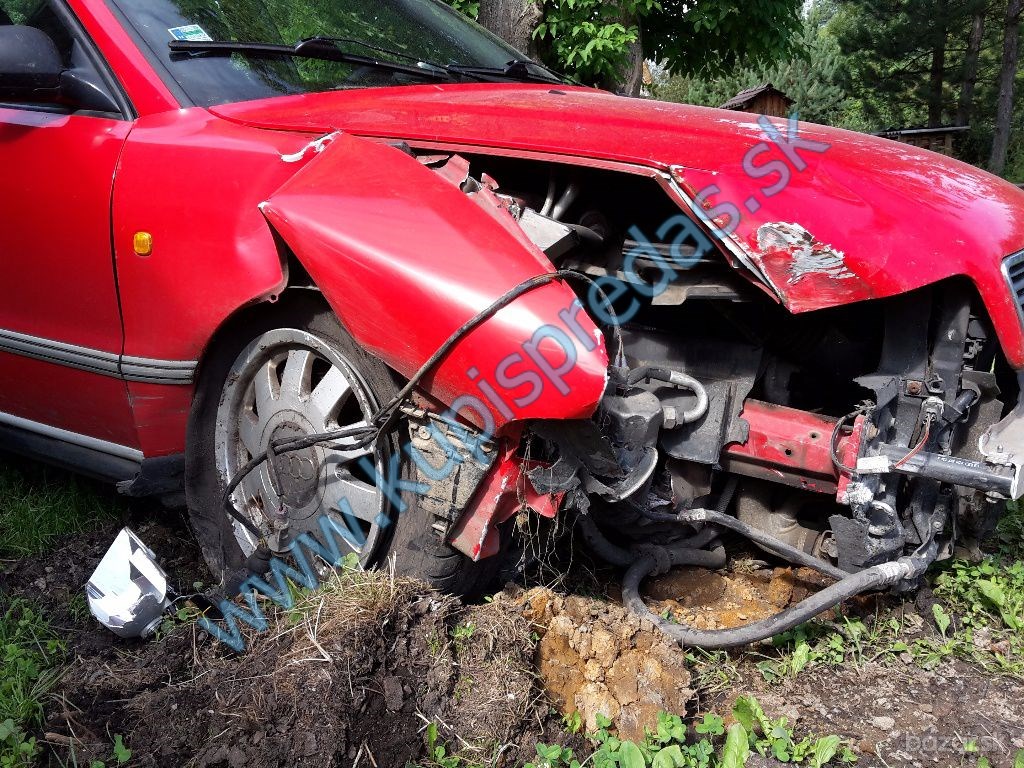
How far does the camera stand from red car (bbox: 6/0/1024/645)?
1.98 m

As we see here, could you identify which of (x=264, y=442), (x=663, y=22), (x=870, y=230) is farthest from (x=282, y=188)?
(x=663, y=22)

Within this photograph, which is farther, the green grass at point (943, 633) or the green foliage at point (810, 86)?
the green foliage at point (810, 86)

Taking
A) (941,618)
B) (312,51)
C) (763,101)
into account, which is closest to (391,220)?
(312,51)

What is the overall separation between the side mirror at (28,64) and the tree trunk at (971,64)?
2053cm

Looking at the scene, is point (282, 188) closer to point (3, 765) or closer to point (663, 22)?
point (3, 765)

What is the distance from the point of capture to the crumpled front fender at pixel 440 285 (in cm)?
187

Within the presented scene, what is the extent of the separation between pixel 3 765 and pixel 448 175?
1.74 m

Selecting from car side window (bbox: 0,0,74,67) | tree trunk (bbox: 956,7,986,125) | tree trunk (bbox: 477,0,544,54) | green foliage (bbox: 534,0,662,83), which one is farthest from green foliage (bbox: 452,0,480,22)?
tree trunk (bbox: 956,7,986,125)

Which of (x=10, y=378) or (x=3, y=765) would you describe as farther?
(x=10, y=378)

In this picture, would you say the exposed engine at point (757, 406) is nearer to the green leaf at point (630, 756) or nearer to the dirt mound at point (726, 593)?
the dirt mound at point (726, 593)

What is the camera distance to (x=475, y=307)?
192cm

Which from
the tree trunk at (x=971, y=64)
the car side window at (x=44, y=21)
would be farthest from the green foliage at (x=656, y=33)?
the tree trunk at (x=971, y=64)

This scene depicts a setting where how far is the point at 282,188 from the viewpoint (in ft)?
7.20

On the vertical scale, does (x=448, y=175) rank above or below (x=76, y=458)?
above
